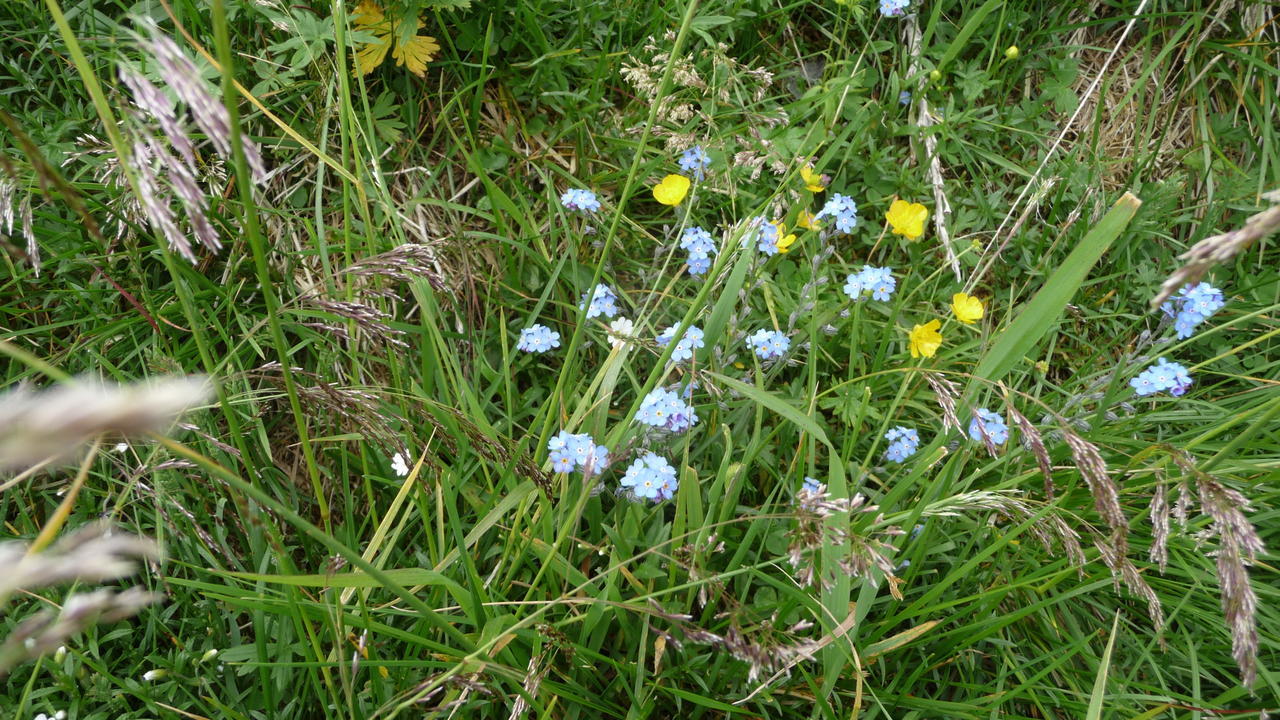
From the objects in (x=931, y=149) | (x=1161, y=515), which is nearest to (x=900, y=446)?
(x=1161, y=515)

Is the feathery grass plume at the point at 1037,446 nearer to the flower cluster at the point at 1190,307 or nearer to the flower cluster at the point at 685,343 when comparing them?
the flower cluster at the point at 685,343

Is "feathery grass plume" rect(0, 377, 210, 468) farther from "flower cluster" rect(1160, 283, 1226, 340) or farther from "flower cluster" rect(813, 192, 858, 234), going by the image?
"flower cluster" rect(1160, 283, 1226, 340)

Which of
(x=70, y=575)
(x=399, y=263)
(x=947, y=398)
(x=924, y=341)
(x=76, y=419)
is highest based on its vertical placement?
(x=76, y=419)

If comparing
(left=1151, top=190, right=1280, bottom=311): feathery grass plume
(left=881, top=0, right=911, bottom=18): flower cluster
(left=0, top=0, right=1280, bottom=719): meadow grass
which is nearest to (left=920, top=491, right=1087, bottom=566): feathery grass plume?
Answer: (left=0, top=0, right=1280, bottom=719): meadow grass

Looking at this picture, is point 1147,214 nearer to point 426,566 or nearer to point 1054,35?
point 1054,35

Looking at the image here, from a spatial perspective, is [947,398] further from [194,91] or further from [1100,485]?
[194,91]

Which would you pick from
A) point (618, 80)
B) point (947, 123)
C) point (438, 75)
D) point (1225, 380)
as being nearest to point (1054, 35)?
point (947, 123)
